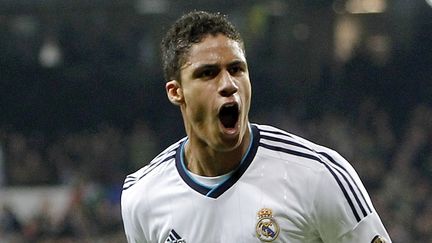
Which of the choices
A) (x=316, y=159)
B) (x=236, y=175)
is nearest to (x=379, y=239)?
(x=316, y=159)

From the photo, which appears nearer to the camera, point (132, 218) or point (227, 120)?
point (227, 120)

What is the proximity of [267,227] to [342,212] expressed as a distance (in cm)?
20

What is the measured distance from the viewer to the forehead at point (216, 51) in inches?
98.0

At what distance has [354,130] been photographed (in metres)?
7.14

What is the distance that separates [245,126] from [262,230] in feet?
0.94

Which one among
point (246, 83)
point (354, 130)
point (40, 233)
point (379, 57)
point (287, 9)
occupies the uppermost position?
point (246, 83)

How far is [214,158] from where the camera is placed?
2.63m

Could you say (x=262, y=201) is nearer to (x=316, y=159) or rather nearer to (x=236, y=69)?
(x=316, y=159)

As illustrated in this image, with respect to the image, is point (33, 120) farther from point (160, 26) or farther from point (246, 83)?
point (246, 83)

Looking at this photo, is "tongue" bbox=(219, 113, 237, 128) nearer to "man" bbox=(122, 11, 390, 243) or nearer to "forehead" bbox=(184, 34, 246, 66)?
"man" bbox=(122, 11, 390, 243)

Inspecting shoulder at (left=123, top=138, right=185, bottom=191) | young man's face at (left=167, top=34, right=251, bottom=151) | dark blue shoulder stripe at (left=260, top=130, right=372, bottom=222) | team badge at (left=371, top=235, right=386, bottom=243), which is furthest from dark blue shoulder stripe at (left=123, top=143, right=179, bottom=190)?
team badge at (left=371, top=235, right=386, bottom=243)

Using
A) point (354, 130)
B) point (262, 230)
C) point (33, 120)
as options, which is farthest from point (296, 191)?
point (33, 120)

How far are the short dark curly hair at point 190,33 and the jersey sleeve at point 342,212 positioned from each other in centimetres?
44

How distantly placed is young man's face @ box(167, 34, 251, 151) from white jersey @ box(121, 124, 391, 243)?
0.11 m
